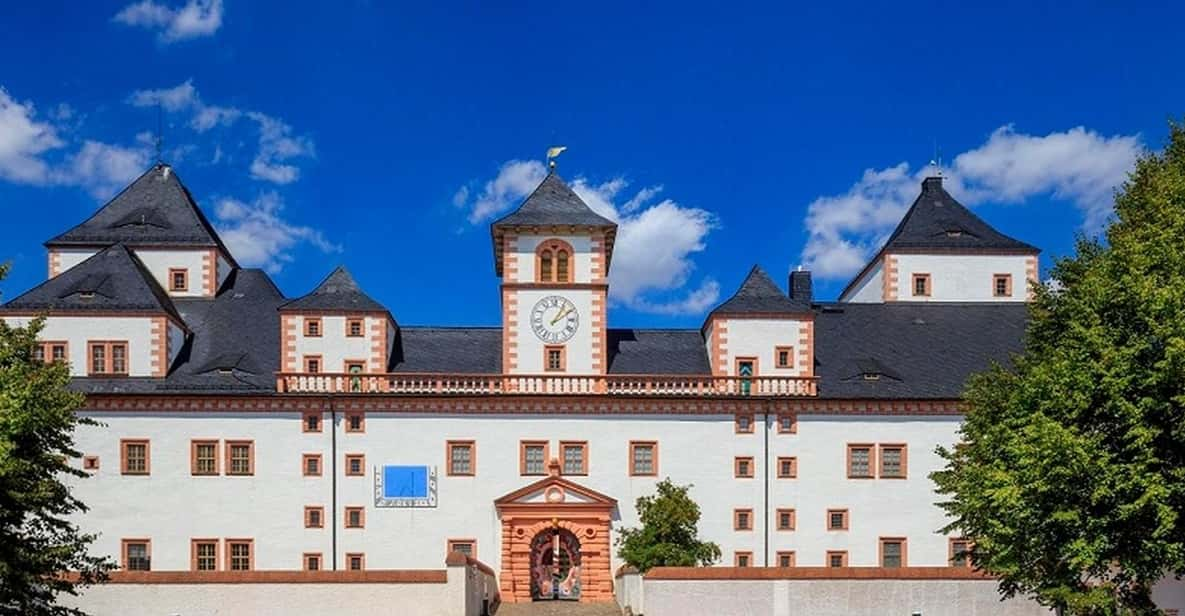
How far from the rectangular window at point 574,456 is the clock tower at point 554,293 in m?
2.40

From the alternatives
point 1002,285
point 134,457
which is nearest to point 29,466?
point 134,457

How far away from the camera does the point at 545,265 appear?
42.3 m

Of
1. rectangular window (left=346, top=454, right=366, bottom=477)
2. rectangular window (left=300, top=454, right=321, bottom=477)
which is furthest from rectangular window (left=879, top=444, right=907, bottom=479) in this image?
rectangular window (left=300, top=454, right=321, bottom=477)

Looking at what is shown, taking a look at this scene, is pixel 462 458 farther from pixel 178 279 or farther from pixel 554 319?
pixel 178 279

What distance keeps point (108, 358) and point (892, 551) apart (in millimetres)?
26234

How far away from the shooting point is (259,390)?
40.7m

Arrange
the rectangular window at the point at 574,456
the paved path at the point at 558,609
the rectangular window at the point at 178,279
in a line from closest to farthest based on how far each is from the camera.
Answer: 1. the paved path at the point at 558,609
2. the rectangular window at the point at 574,456
3. the rectangular window at the point at 178,279

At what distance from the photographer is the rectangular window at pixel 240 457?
40156 mm

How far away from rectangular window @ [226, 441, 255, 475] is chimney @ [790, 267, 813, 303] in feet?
76.7

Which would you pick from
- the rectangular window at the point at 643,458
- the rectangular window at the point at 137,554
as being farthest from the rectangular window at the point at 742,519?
the rectangular window at the point at 137,554

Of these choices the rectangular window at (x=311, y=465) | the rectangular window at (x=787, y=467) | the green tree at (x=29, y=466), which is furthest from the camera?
the rectangular window at (x=787, y=467)

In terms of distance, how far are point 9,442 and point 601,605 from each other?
2022 cm

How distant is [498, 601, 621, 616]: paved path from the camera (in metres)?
35.8

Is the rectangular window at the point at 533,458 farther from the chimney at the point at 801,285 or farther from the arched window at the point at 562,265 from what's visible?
the chimney at the point at 801,285
